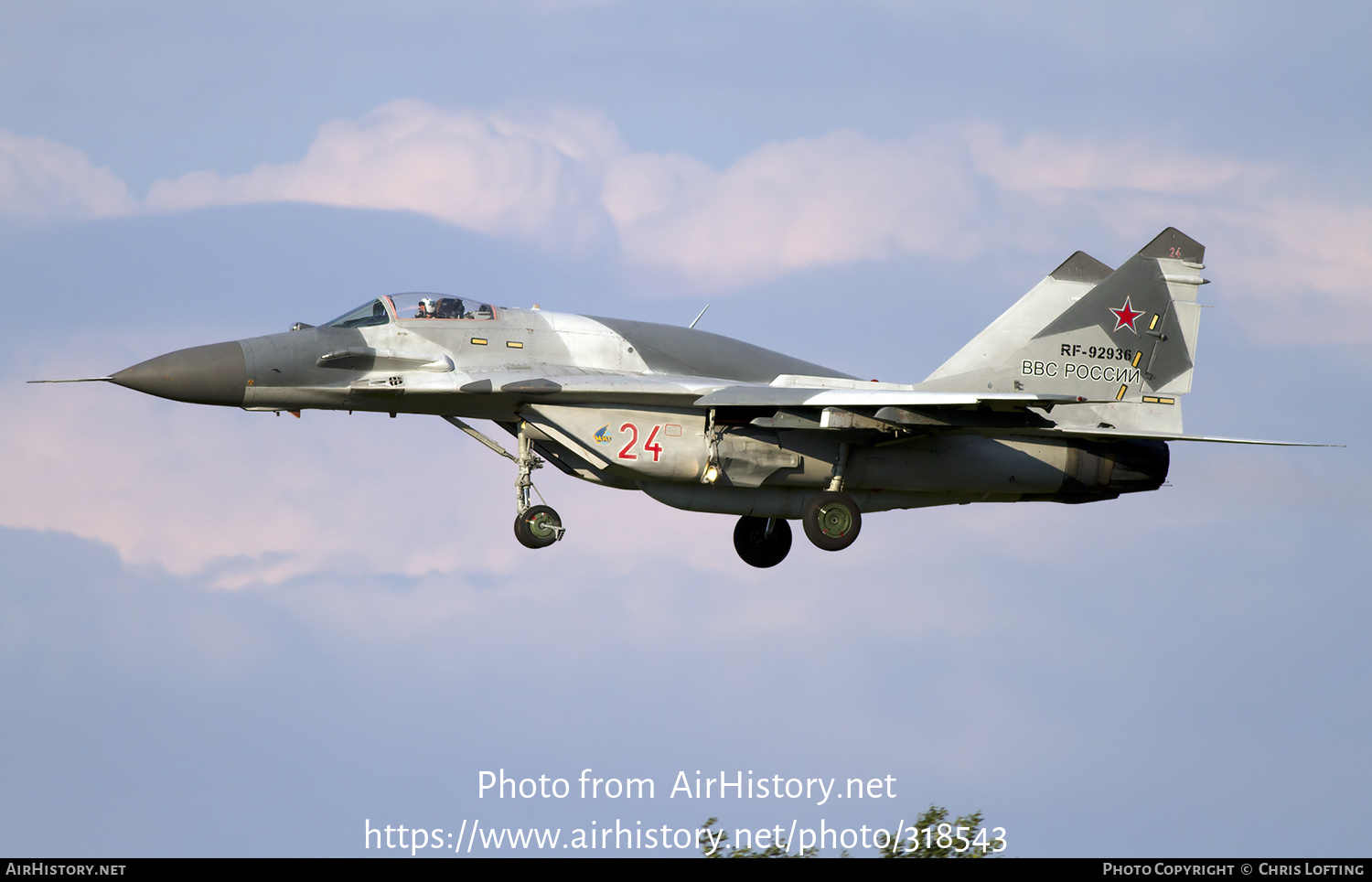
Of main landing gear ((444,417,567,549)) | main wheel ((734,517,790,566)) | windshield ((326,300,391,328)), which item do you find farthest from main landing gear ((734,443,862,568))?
windshield ((326,300,391,328))

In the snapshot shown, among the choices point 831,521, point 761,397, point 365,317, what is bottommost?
point 831,521

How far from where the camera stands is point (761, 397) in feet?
72.3

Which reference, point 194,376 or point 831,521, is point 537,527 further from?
point 194,376

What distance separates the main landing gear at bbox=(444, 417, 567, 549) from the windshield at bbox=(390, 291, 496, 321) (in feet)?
5.64

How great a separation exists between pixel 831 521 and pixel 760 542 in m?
2.67

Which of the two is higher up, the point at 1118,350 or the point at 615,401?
the point at 1118,350

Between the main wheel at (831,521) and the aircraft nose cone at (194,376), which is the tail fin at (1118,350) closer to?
the main wheel at (831,521)

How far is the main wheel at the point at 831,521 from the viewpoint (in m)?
23.4

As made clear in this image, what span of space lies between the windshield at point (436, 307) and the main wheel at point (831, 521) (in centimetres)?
540

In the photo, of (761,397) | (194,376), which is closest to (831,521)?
(761,397)

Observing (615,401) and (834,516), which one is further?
(834,516)

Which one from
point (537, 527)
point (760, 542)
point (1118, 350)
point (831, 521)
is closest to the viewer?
point (537, 527)
